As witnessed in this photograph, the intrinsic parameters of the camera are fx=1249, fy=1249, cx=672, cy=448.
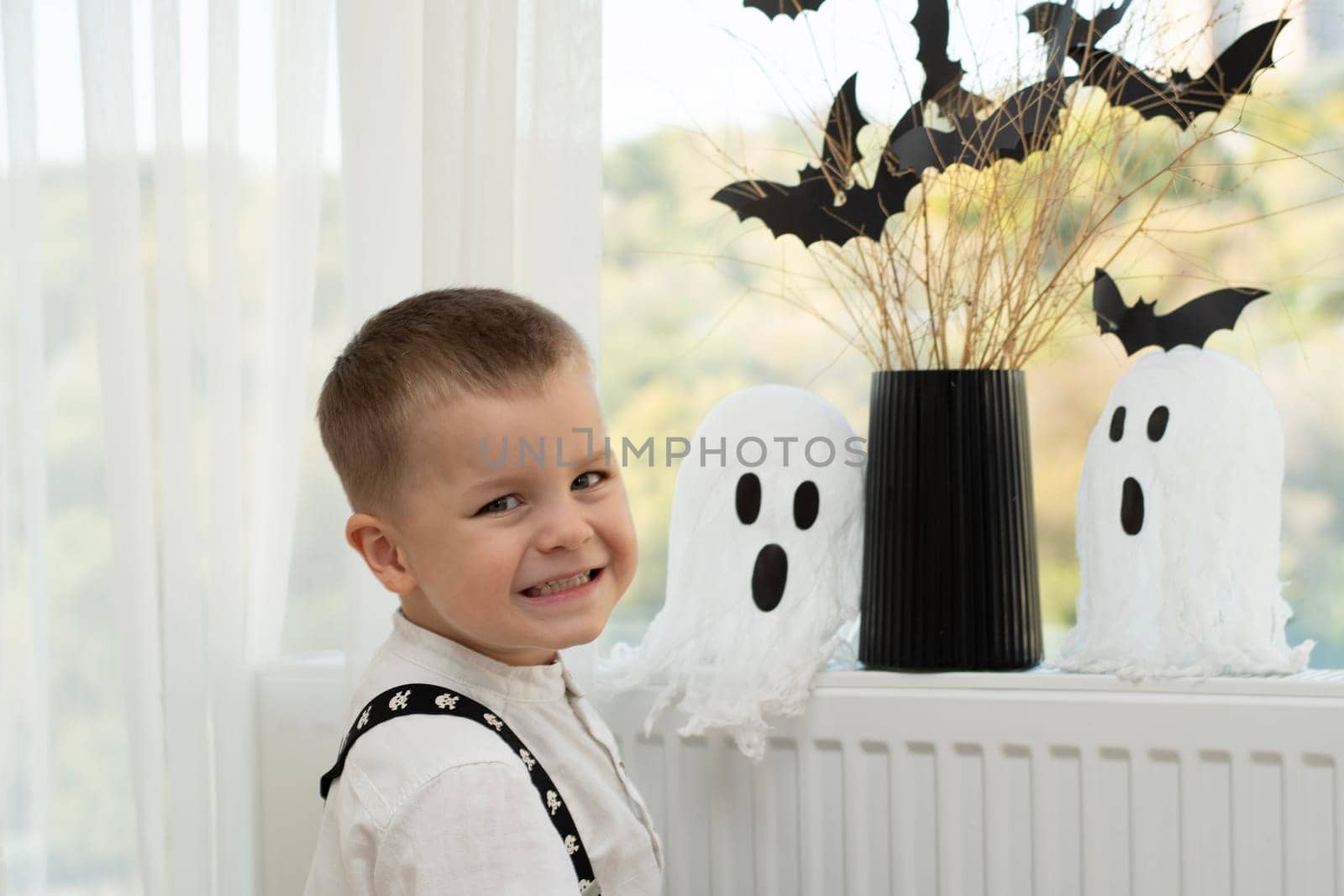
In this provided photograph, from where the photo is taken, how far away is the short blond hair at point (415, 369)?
77cm

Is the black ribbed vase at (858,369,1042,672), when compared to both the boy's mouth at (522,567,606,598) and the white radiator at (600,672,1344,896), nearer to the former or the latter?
the white radiator at (600,672,1344,896)

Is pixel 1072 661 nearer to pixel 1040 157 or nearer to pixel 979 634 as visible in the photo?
pixel 979 634

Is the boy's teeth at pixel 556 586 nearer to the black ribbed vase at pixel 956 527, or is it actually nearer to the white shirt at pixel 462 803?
the white shirt at pixel 462 803

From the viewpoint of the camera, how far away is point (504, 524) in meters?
0.77

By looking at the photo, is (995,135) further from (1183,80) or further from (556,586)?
(556,586)

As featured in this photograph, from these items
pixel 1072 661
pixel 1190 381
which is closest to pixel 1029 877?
pixel 1072 661

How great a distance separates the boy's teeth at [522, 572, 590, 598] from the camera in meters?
0.79

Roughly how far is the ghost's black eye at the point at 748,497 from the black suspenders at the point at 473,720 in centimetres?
42

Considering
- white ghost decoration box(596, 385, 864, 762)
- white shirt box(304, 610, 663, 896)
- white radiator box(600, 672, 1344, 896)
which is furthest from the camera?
white ghost decoration box(596, 385, 864, 762)

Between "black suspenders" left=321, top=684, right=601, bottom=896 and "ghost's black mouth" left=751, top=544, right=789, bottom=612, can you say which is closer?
"black suspenders" left=321, top=684, right=601, bottom=896

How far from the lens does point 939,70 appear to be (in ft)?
3.82

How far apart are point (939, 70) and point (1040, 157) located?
4.9 inches

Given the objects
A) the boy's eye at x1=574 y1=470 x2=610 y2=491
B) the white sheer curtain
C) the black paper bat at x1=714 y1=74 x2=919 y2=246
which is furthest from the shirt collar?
the black paper bat at x1=714 y1=74 x2=919 y2=246

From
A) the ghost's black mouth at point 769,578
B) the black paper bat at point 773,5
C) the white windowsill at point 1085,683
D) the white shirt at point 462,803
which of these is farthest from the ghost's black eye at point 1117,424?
the white shirt at point 462,803
